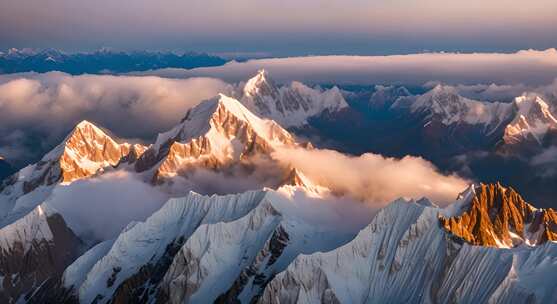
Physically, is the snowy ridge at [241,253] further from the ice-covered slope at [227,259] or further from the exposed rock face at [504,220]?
the exposed rock face at [504,220]

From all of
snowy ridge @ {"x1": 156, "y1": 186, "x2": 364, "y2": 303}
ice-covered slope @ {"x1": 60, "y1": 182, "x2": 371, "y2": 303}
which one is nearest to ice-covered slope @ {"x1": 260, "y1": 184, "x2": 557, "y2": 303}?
snowy ridge @ {"x1": 156, "y1": 186, "x2": 364, "y2": 303}

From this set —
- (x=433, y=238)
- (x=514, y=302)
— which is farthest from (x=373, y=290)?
(x=514, y=302)

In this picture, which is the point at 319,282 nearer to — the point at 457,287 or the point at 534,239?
the point at 457,287

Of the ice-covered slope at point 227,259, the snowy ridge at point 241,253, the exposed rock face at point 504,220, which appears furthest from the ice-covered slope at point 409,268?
the ice-covered slope at point 227,259

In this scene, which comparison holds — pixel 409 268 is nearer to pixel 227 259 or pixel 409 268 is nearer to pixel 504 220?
pixel 504 220

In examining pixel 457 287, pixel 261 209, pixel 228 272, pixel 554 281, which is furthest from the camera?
pixel 261 209

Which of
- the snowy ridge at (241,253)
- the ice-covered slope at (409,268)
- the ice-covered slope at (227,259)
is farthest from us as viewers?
the ice-covered slope at (227,259)
